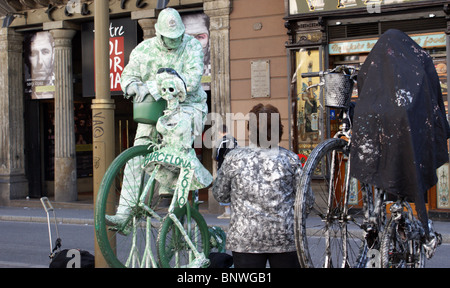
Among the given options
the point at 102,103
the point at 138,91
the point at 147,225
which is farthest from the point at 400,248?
the point at 102,103

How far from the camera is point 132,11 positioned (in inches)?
572

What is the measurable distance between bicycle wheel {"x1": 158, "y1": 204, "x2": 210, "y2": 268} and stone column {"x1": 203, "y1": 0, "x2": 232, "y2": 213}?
27.6 feet

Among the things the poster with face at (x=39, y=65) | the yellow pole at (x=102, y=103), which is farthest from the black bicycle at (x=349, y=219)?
the poster with face at (x=39, y=65)

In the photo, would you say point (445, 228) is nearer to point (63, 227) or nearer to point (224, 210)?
point (224, 210)

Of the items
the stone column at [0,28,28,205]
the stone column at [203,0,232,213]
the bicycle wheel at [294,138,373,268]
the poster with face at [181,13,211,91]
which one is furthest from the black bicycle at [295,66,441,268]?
the stone column at [0,28,28,205]

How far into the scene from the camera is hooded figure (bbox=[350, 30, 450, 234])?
13.1 feet

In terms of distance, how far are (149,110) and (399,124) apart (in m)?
1.94

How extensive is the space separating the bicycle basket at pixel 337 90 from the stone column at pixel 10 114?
44.1ft

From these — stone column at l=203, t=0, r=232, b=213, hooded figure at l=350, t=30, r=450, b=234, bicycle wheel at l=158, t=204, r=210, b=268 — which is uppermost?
stone column at l=203, t=0, r=232, b=213

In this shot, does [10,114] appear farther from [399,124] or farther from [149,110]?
[399,124]

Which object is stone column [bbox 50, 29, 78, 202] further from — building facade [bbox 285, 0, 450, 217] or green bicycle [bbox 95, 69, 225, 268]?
green bicycle [bbox 95, 69, 225, 268]

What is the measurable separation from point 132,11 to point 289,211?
11129 millimetres

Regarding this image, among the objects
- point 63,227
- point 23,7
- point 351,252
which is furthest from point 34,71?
point 351,252

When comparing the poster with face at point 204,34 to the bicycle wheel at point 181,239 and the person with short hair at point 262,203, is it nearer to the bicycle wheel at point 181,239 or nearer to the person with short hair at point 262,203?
the bicycle wheel at point 181,239
